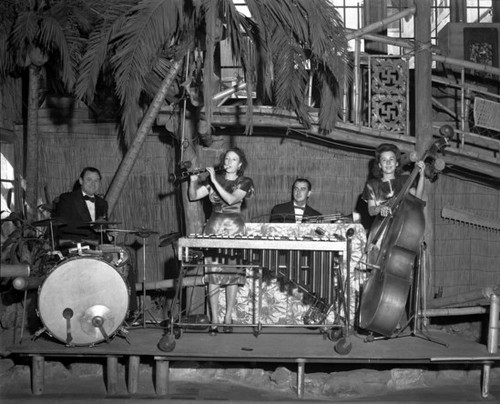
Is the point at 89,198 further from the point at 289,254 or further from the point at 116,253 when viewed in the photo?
the point at 289,254

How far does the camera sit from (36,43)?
8242 mm

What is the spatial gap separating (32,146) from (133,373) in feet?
8.50

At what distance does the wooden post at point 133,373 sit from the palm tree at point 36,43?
2.01 metres

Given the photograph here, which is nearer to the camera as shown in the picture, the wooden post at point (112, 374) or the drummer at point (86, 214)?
the wooden post at point (112, 374)

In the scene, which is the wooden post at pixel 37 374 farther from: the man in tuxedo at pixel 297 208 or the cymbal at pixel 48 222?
the man in tuxedo at pixel 297 208

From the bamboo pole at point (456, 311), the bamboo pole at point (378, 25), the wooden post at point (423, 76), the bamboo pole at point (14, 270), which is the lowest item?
the bamboo pole at point (456, 311)

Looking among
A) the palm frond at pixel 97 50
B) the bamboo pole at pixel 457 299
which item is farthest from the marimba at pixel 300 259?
the palm frond at pixel 97 50

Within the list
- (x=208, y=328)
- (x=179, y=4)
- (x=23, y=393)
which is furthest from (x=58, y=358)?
(x=179, y=4)

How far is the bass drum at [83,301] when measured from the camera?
695cm

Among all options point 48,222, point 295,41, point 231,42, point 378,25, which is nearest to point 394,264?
point 295,41

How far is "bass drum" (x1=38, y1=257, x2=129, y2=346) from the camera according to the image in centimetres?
695

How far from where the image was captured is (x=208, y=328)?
7863 mm

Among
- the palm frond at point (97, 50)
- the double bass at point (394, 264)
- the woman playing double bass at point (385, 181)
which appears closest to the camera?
the double bass at point (394, 264)

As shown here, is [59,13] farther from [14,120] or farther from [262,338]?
[262,338]
